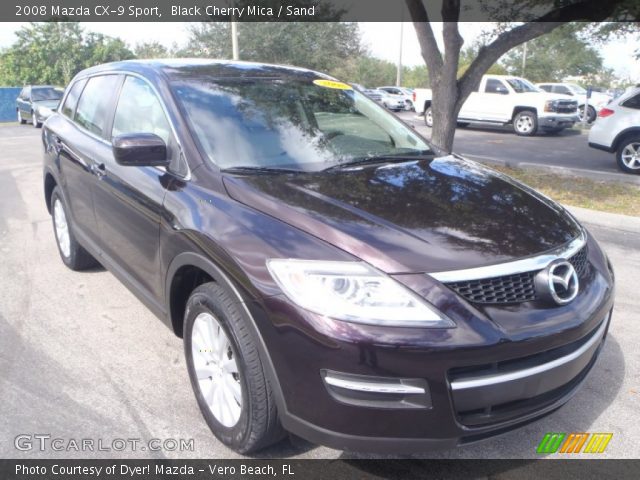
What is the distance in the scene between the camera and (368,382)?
83.0 inches

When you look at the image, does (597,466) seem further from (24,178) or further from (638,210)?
(24,178)

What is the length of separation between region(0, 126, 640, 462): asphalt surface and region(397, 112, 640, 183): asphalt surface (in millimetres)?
6790

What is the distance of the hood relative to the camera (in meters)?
2.31

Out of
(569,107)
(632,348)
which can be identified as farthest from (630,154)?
(569,107)

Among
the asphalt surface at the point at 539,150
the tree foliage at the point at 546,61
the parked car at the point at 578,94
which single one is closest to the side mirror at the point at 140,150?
the asphalt surface at the point at 539,150

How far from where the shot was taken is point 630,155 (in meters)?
10.8

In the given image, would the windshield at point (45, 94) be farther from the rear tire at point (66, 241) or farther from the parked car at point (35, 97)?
the rear tire at point (66, 241)

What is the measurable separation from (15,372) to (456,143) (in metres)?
15.0

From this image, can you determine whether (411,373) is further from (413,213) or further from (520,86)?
(520,86)

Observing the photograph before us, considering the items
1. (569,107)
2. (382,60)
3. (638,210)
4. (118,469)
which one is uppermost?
(382,60)

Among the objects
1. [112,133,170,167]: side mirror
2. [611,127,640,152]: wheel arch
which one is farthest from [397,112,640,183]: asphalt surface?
[112,133,170,167]: side mirror

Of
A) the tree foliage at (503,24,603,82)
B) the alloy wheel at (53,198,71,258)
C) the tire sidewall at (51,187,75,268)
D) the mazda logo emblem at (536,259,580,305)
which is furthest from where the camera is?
the tree foliage at (503,24,603,82)

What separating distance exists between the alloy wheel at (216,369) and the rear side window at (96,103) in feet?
6.78

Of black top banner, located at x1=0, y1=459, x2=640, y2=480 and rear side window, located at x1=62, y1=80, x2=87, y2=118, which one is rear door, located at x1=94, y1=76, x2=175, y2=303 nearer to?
black top banner, located at x1=0, y1=459, x2=640, y2=480
